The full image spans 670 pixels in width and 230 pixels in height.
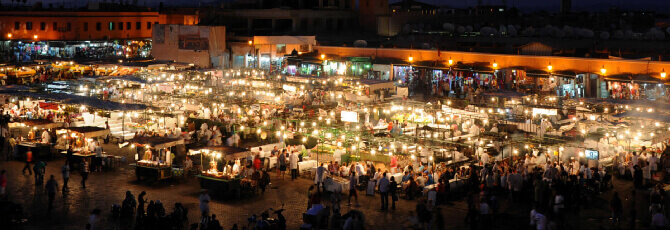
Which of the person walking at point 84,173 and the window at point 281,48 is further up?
the window at point 281,48

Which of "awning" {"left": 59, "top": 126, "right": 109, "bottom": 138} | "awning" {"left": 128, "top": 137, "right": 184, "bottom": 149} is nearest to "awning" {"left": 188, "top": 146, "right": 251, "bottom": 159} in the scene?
"awning" {"left": 128, "top": 137, "right": 184, "bottom": 149}

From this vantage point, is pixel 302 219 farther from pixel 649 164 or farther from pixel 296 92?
pixel 296 92

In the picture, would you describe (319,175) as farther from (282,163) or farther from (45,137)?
(45,137)

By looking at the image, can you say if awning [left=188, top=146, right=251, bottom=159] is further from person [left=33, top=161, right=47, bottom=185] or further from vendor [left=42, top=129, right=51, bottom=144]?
vendor [left=42, top=129, right=51, bottom=144]

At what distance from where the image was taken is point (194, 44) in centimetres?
4716

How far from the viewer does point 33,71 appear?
1736 inches

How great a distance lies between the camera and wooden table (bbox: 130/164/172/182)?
2056 centimetres

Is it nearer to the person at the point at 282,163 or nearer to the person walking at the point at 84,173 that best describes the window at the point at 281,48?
the person at the point at 282,163

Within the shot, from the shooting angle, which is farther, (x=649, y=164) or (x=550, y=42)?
(x=550, y=42)

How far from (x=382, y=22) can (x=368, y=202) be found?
144ft

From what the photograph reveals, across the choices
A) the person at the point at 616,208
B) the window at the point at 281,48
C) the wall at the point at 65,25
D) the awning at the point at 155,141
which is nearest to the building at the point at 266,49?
the window at the point at 281,48

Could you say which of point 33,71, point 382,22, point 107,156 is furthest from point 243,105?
point 382,22

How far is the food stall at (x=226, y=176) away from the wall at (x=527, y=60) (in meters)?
18.9

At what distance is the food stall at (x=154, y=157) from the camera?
2066 cm
